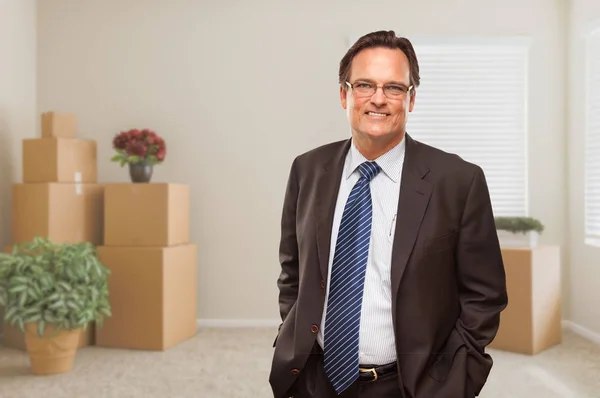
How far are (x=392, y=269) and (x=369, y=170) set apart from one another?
9.4 inches

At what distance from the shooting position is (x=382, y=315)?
4.61 ft

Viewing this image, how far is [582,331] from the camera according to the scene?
4.95 m

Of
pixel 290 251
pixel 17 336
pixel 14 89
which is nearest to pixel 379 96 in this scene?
pixel 290 251

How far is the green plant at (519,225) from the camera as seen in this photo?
458cm

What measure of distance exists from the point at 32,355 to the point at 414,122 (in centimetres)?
330

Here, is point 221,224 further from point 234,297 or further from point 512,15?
point 512,15

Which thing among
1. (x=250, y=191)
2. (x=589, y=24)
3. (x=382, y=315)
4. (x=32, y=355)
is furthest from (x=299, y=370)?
(x=589, y=24)

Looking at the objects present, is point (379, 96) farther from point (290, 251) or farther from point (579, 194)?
point (579, 194)

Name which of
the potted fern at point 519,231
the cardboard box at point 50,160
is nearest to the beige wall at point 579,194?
the potted fern at point 519,231

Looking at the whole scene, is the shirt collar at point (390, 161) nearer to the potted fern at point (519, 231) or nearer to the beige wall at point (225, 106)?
the potted fern at point (519, 231)

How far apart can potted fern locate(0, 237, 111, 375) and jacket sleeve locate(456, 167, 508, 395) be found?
2853 mm

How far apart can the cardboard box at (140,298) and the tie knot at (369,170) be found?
3.21 metres

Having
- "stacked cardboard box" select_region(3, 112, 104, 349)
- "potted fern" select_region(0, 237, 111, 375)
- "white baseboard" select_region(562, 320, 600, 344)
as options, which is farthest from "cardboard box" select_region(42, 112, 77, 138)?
"white baseboard" select_region(562, 320, 600, 344)

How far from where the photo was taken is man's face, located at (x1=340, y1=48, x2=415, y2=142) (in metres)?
1.39
